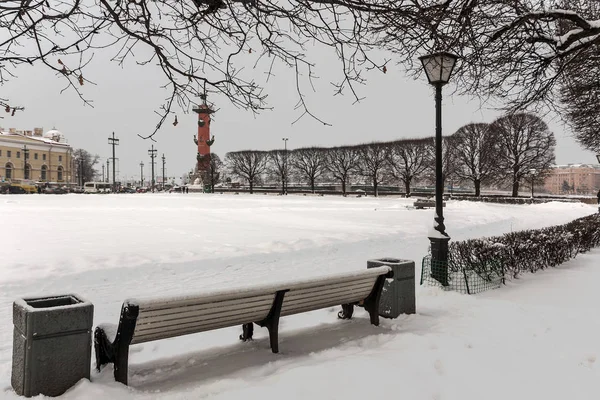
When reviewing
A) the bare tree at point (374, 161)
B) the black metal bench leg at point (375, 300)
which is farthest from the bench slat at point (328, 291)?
the bare tree at point (374, 161)

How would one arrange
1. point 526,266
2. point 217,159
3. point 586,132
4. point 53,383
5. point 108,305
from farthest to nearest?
point 217,159 < point 586,132 < point 526,266 < point 108,305 < point 53,383

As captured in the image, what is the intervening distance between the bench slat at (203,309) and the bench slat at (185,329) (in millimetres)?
123

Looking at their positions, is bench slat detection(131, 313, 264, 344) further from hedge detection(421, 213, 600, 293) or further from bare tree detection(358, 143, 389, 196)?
bare tree detection(358, 143, 389, 196)

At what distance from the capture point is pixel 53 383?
11.5 ft

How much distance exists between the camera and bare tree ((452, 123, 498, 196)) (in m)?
51.3

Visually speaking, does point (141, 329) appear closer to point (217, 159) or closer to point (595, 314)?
point (595, 314)

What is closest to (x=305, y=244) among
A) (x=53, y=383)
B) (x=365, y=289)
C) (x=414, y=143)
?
(x=365, y=289)

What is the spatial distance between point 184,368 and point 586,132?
1893cm

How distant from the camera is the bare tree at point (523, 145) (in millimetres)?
48844

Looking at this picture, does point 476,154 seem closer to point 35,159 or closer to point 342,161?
point 342,161

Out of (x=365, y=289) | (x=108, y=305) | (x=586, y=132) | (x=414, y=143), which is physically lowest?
(x=108, y=305)

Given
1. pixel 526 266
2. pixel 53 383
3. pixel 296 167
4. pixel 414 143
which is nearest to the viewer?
pixel 53 383

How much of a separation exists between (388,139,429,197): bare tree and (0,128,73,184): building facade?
2660 inches

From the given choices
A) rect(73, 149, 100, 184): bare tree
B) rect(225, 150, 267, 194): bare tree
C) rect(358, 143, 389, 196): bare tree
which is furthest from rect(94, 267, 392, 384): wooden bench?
rect(73, 149, 100, 184): bare tree
